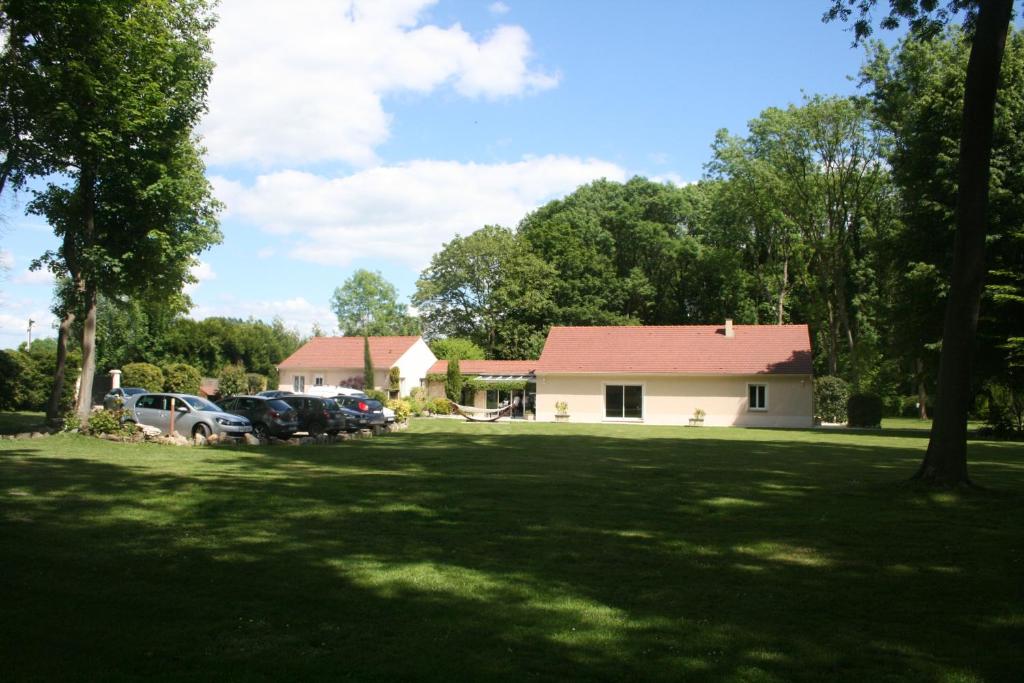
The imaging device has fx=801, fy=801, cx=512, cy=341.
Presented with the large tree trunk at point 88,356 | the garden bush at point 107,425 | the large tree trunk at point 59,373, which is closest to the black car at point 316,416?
the garden bush at point 107,425

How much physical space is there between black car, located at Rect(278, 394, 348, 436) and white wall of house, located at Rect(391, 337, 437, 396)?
26.9m

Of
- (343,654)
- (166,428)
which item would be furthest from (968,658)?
(166,428)

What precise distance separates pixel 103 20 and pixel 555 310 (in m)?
43.8

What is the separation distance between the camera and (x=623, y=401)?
4244 cm

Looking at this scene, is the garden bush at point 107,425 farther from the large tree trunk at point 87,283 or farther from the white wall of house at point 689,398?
the white wall of house at point 689,398

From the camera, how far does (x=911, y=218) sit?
30938mm

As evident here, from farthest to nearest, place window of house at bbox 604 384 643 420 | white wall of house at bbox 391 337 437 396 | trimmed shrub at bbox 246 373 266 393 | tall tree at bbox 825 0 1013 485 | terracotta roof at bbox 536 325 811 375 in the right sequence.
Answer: trimmed shrub at bbox 246 373 266 393 < white wall of house at bbox 391 337 437 396 < window of house at bbox 604 384 643 420 < terracotta roof at bbox 536 325 811 375 < tall tree at bbox 825 0 1013 485

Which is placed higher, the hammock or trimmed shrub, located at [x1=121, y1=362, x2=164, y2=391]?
trimmed shrub, located at [x1=121, y1=362, x2=164, y2=391]

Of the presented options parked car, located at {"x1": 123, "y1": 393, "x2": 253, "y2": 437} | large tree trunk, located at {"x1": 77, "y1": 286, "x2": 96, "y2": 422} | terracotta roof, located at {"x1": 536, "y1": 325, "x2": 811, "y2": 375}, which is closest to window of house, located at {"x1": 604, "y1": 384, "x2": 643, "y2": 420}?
terracotta roof, located at {"x1": 536, "y1": 325, "x2": 811, "y2": 375}

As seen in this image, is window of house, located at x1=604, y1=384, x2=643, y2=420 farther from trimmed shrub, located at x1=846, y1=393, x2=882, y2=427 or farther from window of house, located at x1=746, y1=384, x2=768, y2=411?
trimmed shrub, located at x1=846, y1=393, x2=882, y2=427

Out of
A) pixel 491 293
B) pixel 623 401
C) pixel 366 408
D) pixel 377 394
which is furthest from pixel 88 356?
pixel 491 293

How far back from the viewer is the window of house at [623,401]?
42.3 metres

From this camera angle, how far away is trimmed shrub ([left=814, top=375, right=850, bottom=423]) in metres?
42.7

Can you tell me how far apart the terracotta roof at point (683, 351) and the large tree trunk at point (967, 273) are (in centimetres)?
2900
